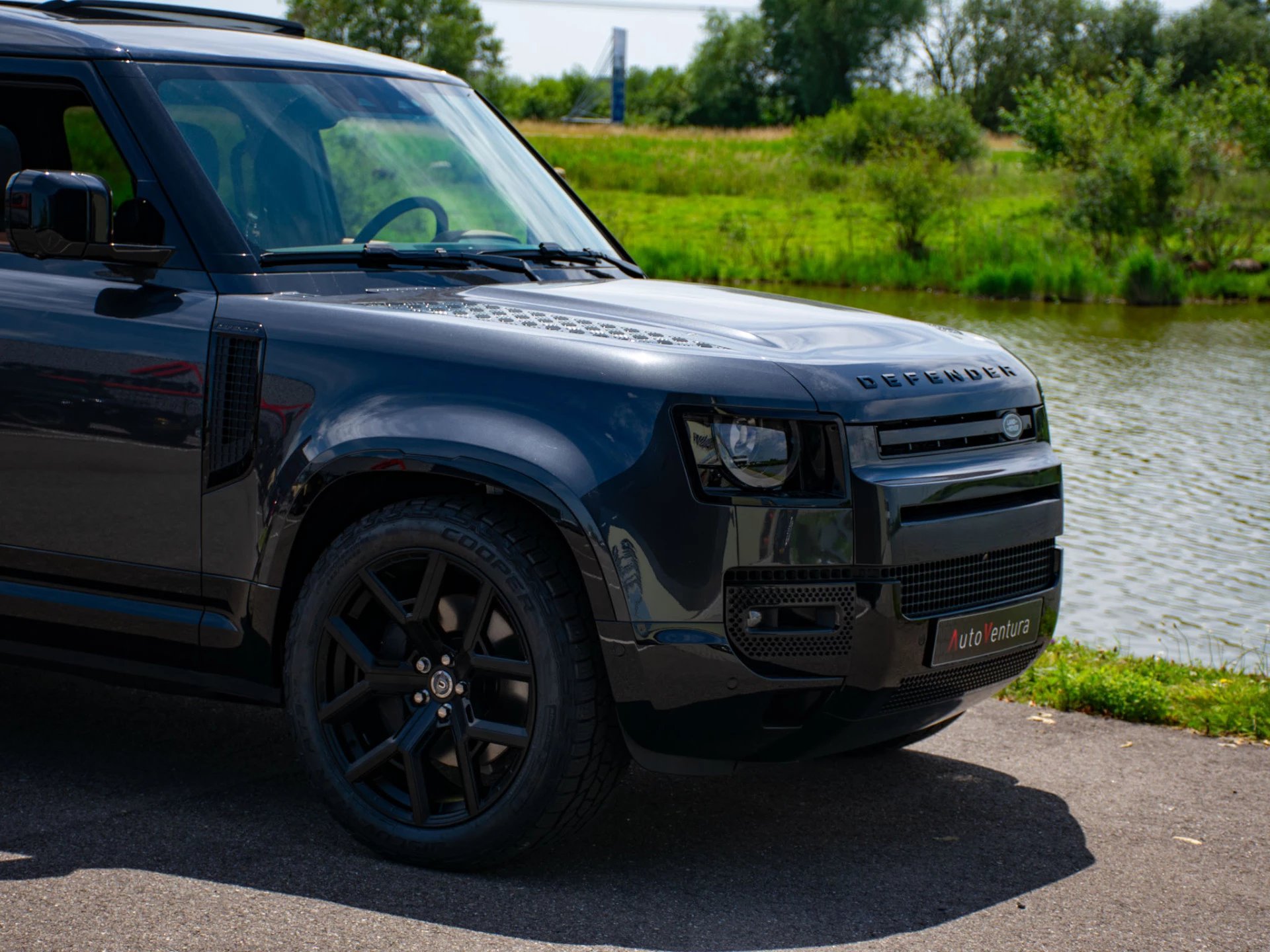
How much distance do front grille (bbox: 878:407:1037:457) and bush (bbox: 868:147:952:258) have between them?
3085 cm

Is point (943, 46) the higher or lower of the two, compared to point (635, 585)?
higher

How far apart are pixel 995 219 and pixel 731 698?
Answer: 3456cm

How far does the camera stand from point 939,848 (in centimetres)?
408

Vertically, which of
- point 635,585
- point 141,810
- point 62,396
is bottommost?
point 141,810

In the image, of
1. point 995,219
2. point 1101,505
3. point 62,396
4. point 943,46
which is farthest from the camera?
point 943,46

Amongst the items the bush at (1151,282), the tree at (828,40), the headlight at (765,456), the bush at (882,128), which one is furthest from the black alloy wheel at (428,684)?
the tree at (828,40)

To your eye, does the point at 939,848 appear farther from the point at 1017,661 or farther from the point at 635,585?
the point at 635,585

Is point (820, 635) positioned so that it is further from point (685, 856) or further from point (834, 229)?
point (834, 229)

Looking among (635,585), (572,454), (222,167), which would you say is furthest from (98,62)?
(635,585)

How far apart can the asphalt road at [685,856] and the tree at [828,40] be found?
310ft

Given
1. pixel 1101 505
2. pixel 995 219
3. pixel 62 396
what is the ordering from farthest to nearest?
pixel 995 219 → pixel 1101 505 → pixel 62 396

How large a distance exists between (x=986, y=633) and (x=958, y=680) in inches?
5.7

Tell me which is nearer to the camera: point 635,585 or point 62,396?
point 635,585

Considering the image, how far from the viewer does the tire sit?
3.54 m
